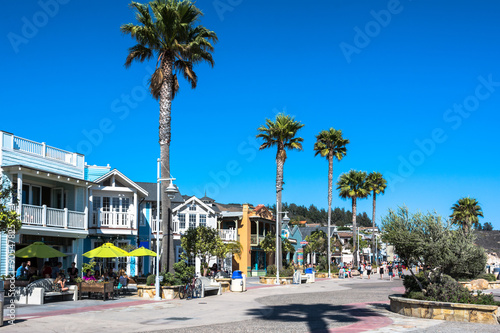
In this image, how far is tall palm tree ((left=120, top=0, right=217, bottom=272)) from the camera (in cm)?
2631

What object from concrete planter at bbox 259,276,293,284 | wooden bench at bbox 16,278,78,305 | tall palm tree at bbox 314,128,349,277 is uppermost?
tall palm tree at bbox 314,128,349,277

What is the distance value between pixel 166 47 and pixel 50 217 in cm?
1073

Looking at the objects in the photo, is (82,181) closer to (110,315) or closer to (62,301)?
(62,301)

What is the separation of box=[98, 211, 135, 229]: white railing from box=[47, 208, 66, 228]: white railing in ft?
12.8

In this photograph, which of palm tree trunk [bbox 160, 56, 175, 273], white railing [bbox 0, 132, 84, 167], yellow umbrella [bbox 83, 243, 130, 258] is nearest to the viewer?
yellow umbrella [bbox 83, 243, 130, 258]

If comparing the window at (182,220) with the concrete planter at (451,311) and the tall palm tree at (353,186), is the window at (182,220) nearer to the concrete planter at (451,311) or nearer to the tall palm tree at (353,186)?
the tall palm tree at (353,186)

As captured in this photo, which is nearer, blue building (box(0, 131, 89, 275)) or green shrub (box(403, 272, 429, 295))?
green shrub (box(403, 272, 429, 295))

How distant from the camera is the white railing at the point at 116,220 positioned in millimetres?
32438

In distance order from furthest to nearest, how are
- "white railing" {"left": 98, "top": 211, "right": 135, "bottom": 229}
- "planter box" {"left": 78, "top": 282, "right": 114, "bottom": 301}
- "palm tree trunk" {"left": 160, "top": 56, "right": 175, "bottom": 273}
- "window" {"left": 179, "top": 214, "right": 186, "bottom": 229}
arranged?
1. "window" {"left": 179, "top": 214, "right": 186, "bottom": 229}
2. "white railing" {"left": 98, "top": 211, "right": 135, "bottom": 229}
3. "palm tree trunk" {"left": 160, "top": 56, "right": 175, "bottom": 273}
4. "planter box" {"left": 78, "top": 282, "right": 114, "bottom": 301}

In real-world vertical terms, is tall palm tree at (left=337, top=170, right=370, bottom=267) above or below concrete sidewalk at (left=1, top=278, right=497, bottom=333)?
above

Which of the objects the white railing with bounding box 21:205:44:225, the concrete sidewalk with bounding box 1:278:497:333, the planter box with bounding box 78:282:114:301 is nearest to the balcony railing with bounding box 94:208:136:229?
the white railing with bounding box 21:205:44:225

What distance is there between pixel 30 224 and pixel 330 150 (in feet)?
115

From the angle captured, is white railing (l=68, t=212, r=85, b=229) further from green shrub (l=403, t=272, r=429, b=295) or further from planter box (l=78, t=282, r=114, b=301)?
green shrub (l=403, t=272, r=429, b=295)

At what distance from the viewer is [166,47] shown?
89.0 feet
